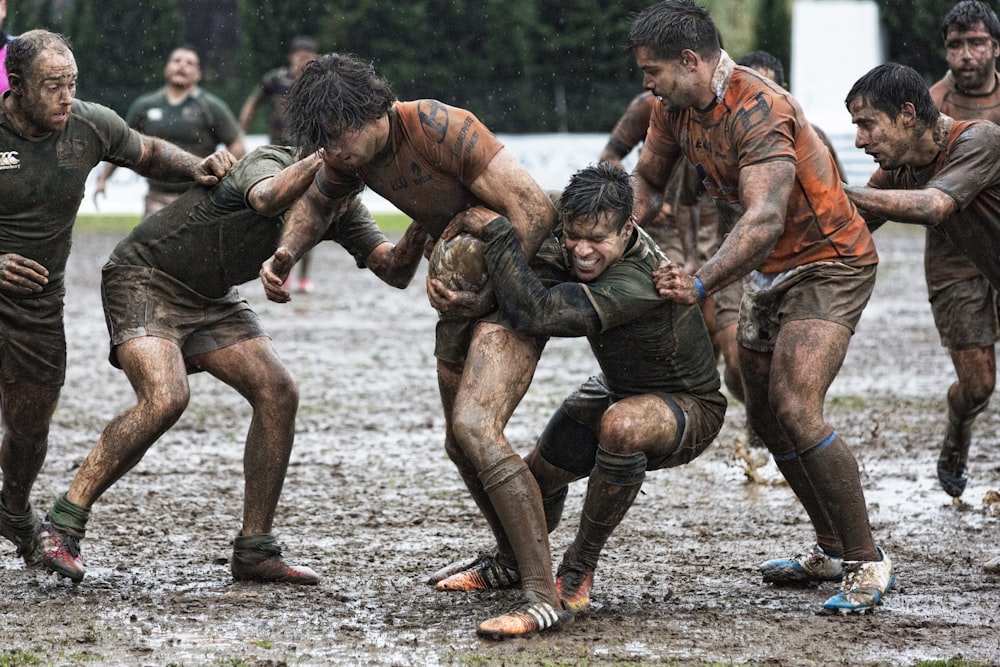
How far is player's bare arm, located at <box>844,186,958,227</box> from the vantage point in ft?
16.9

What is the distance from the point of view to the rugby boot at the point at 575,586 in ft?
16.5

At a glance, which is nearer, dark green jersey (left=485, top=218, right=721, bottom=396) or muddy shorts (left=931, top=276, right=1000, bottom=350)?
dark green jersey (left=485, top=218, right=721, bottom=396)

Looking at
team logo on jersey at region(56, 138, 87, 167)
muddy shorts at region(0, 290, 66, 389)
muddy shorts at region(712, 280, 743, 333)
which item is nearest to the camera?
team logo on jersey at region(56, 138, 87, 167)

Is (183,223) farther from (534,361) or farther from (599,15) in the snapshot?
(599,15)

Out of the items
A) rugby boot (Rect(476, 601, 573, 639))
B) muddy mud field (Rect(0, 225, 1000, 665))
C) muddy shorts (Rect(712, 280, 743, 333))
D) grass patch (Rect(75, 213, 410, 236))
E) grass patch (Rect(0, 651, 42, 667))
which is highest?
muddy shorts (Rect(712, 280, 743, 333))

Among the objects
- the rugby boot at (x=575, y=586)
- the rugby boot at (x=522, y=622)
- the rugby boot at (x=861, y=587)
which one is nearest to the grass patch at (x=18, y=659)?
the rugby boot at (x=522, y=622)

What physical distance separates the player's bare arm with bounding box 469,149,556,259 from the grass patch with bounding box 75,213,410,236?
16.3 m

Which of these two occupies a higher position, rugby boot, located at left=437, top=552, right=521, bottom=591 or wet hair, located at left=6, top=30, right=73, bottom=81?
wet hair, located at left=6, top=30, right=73, bottom=81

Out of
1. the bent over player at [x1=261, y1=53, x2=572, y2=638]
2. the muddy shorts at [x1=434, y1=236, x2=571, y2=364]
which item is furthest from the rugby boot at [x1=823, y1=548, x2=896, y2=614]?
the muddy shorts at [x1=434, y1=236, x2=571, y2=364]

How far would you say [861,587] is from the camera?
5.03m

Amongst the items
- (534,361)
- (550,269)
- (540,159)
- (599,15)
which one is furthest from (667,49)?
(599,15)

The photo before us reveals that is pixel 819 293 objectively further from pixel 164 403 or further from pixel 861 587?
pixel 164 403

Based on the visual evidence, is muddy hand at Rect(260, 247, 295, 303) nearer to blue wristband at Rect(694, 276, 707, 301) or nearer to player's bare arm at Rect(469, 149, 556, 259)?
player's bare arm at Rect(469, 149, 556, 259)

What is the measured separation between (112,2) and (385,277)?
26.0 metres
